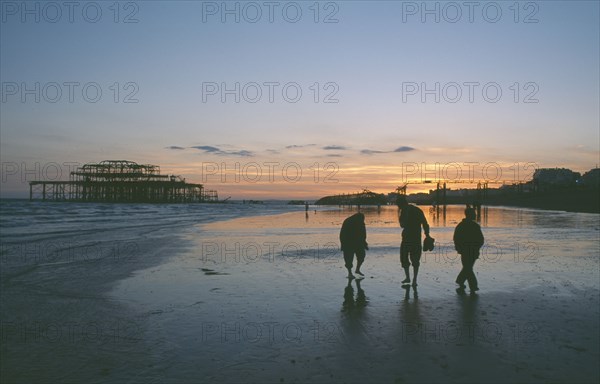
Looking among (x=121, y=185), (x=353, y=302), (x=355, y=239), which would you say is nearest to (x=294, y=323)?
(x=353, y=302)

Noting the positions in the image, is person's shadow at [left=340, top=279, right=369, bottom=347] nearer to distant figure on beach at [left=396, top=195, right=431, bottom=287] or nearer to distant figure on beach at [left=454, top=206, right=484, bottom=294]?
distant figure on beach at [left=396, top=195, right=431, bottom=287]

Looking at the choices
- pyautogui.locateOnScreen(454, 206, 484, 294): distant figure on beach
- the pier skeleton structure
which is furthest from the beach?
the pier skeleton structure

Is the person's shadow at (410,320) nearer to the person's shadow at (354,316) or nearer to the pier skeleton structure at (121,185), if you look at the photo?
the person's shadow at (354,316)

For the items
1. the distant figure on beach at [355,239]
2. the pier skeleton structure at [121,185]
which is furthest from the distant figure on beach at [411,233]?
the pier skeleton structure at [121,185]

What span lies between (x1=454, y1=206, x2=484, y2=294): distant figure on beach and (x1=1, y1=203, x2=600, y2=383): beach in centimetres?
43

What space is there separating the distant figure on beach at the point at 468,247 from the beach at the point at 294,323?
43 centimetres

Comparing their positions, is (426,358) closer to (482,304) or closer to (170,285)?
(482,304)

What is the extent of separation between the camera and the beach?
192 inches

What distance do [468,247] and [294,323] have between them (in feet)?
14.6

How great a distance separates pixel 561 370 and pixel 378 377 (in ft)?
6.75

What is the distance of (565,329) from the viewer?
626cm

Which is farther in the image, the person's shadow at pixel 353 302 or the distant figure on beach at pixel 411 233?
the distant figure on beach at pixel 411 233

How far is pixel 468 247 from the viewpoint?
29.8 feet

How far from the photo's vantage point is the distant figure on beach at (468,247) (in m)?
8.88
